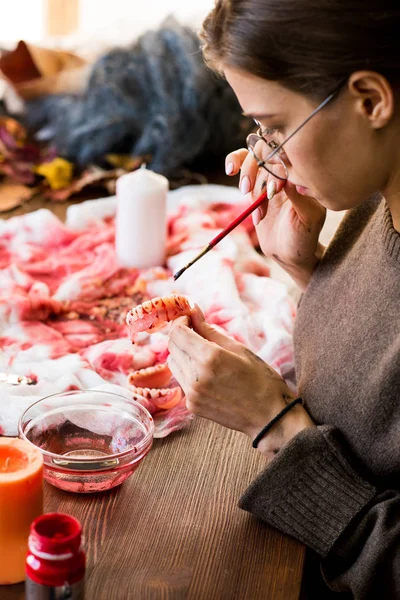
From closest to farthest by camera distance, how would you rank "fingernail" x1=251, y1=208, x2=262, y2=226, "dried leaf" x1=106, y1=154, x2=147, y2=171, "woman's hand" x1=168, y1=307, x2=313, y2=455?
1. "woman's hand" x1=168, y1=307, x2=313, y2=455
2. "fingernail" x1=251, y1=208, x2=262, y2=226
3. "dried leaf" x1=106, y1=154, x2=147, y2=171

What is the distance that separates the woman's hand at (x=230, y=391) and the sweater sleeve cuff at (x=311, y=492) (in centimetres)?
5

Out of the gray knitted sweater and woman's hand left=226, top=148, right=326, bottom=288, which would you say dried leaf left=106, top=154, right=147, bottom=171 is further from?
the gray knitted sweater

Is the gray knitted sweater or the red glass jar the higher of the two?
the red glass jar

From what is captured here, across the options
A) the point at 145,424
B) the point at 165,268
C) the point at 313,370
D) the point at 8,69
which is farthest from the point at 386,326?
the point at 8,69

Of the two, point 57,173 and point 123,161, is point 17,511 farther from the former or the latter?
point 123,161

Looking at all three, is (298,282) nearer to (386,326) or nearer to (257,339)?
(257,339)

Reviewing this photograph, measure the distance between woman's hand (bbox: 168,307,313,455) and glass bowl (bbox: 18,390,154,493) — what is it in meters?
0.10

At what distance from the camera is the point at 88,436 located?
4.08 ft

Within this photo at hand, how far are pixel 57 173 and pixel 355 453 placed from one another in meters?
1.53

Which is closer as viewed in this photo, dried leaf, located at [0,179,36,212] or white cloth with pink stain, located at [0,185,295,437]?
white cloth with pink stain, located at [0,185,295,437]

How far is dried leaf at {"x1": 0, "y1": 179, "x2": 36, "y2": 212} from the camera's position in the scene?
2.27 m

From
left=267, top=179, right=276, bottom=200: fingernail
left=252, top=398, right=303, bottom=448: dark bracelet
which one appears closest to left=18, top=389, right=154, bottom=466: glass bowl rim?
left=252, top=398, right=303, bottom=448: dark bracelet

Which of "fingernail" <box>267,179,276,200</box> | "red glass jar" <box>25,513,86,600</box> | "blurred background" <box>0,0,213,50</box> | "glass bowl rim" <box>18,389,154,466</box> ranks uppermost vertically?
"fingernail" <box>267,179,276,200</box>

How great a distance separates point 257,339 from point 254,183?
334 mm
